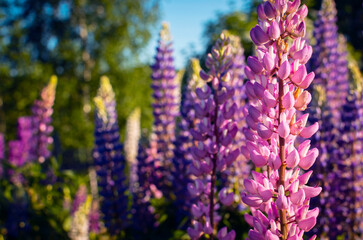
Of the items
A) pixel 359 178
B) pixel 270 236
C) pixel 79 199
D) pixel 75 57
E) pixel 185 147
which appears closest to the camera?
pixel 270 236

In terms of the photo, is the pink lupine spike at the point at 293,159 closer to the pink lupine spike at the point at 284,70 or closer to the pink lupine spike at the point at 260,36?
the pink lupine spike at the point at 284,70

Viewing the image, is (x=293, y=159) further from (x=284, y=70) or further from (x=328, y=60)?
(x=328, y=60)

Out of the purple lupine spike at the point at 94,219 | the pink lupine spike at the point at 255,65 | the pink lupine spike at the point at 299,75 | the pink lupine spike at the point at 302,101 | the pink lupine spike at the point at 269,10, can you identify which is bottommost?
the purple lupine spike at the point at 94,219

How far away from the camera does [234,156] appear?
1.23m

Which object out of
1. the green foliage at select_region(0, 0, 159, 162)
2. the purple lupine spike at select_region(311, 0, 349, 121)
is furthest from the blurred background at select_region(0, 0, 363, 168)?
the purple lupine spike at select_region(311, 0, 349, 121)

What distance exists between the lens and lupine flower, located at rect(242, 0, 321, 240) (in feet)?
2.94

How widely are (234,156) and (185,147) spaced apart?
3.25 ft

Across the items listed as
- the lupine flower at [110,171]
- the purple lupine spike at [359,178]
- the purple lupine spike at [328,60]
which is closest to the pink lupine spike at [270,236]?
the purple lupine spike at [359,178]

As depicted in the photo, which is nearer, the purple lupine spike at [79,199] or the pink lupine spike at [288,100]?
the pink lupine spike at [288,100]

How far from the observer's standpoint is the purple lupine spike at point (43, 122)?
10.5 ft

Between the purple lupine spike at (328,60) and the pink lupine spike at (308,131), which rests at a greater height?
the purple lupine spike at (328,60)

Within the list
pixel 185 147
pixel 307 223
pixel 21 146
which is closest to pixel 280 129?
pixel 307 223

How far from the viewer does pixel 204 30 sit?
33.3 feet

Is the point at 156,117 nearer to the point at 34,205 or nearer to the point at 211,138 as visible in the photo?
the point at 34,205
